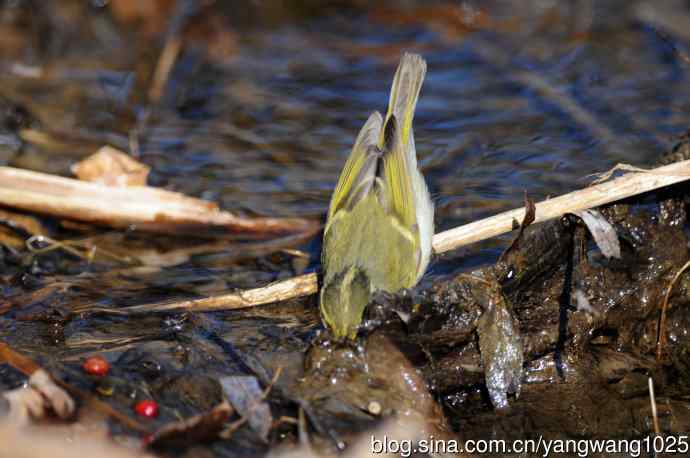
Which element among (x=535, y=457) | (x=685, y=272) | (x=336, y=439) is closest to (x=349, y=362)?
(x=336, y=439)

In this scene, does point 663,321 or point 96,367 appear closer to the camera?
point 96,367

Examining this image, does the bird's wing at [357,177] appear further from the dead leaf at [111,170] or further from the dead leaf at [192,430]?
the dead leaf at [192,430]

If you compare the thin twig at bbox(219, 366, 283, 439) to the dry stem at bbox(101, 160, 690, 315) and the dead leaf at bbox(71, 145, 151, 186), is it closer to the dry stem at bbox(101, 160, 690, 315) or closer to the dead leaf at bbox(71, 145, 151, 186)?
the dry stem at bbox(101, 160, 690, 315)

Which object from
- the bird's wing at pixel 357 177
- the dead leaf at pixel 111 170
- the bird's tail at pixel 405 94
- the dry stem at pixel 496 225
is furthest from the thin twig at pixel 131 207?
the dry stem at pixel 496 225

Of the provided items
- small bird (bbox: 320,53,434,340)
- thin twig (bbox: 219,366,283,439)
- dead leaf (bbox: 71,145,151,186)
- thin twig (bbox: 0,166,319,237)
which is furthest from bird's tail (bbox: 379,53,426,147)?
thin twig (bbox: 219,366,283,439)

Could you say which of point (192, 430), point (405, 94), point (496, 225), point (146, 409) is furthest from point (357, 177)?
point (192, 430)

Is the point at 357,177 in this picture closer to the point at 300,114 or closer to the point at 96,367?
the point at 96,367
